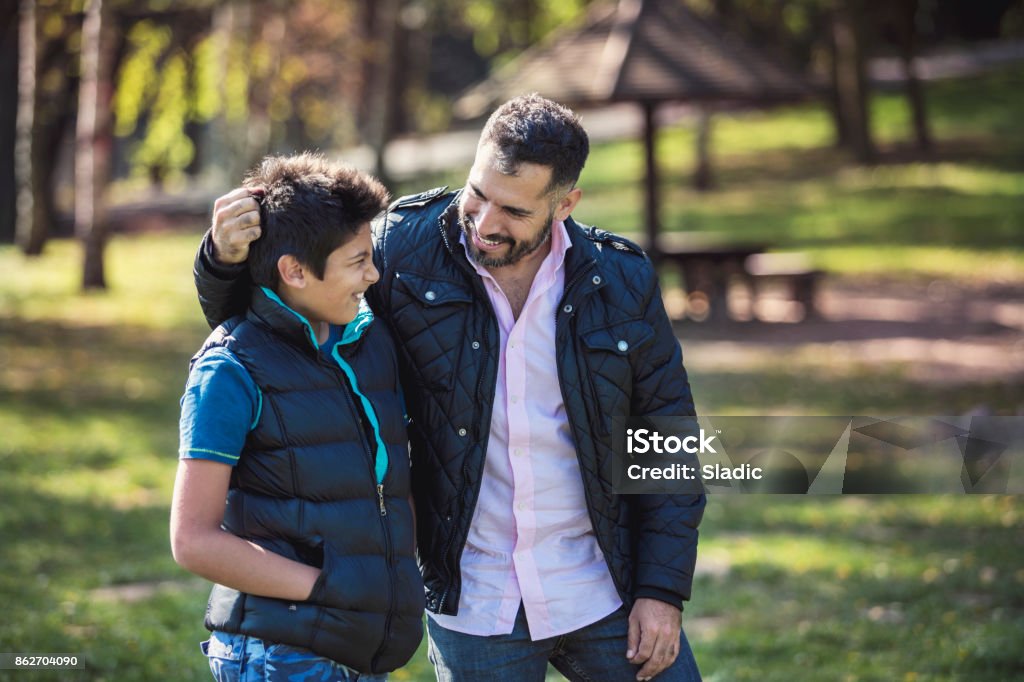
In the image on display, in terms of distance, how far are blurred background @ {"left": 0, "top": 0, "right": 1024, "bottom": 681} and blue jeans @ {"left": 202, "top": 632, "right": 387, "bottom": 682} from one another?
9.94 feet

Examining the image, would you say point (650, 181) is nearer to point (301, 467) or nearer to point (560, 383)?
point (560, 383)

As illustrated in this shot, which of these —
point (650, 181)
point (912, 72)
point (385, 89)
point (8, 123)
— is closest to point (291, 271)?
point (650, 181)

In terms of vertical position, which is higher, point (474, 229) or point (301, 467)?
point (474, 229)

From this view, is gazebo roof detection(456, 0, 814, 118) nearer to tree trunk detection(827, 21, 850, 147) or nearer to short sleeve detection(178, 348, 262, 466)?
tree trunk detection(827, 21, 850, 147)

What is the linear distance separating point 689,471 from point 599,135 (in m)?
37.3

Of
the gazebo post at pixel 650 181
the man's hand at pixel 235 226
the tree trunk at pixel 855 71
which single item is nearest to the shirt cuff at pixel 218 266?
the man's hand at pixel 235 226

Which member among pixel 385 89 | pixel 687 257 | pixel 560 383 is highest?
pixel 385 89

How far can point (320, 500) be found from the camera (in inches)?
111

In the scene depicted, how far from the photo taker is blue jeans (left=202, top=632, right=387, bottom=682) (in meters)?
Result: 2.75

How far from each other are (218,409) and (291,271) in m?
0.37

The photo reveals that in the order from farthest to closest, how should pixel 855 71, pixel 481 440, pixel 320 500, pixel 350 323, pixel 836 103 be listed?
pixel 836 103 < pixel 855 71 < pixel 481 440 < pixel 350 323 < pixel 320 500

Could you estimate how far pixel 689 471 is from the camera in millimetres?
3385

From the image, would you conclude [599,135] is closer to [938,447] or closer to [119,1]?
[119,1]

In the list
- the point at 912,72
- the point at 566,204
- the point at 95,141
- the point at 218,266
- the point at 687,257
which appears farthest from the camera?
the point at 912,72
